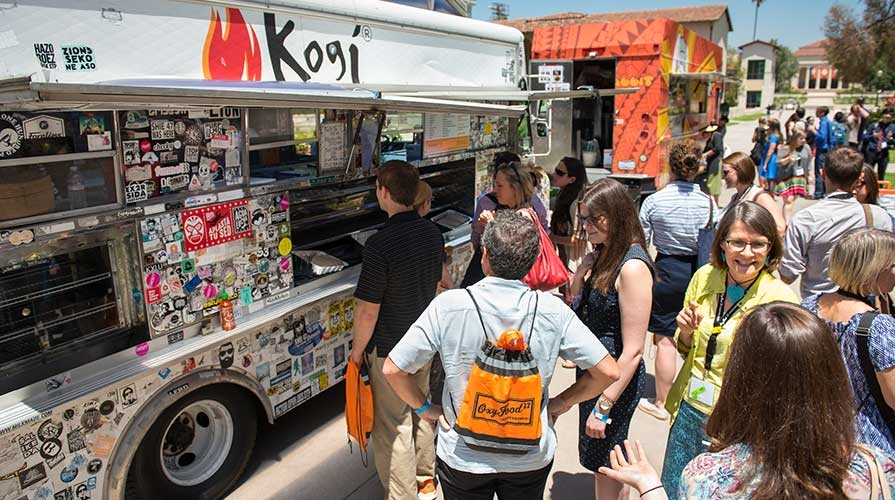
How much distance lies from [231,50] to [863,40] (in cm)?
4927

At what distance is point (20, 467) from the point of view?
2.63 meters

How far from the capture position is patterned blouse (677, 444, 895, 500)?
1.54 meters

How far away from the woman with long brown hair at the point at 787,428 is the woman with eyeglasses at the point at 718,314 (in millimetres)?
818

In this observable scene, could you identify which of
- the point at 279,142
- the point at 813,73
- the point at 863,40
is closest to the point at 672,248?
the point at 279,142

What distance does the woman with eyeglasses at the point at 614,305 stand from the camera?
2.67m

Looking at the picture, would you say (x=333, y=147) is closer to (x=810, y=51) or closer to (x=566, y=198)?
(x=566, y=198)

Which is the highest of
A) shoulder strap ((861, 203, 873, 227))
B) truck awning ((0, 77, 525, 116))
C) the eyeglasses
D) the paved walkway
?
truck awning ((0, 77, 525, 116))

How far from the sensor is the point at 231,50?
10.4 ft

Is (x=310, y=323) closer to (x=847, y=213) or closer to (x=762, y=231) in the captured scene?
(x=762, y=231)

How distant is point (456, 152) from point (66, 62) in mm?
3571

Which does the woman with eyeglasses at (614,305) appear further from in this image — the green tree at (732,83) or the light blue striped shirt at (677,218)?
the green tree at (732,83)

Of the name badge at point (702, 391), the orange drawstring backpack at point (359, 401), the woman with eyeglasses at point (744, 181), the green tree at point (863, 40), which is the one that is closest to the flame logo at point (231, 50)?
the orange drawstring backpack at point (359, 401)

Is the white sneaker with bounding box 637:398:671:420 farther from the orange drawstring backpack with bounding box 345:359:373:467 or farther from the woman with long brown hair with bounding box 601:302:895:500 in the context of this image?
the woman with long brown hair with bounding box 601:302:895:500

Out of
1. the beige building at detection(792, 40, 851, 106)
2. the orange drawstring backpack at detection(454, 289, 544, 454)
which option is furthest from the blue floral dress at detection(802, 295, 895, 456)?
the beige building at detection(792, 40, 851, 106)
